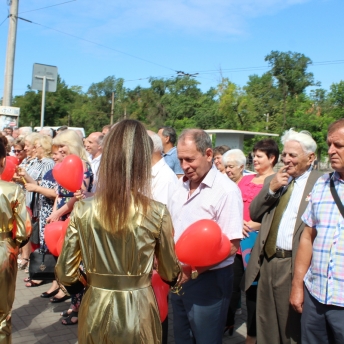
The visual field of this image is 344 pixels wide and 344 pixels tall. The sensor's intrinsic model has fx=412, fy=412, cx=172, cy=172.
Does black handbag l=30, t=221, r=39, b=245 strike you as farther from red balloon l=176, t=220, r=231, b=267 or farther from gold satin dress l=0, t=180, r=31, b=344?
red balloon l=176, t=220, r=231, b=267

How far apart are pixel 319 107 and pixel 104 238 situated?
121ft

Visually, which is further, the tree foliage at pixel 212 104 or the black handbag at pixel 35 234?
the tree foliage at pixel 212 104

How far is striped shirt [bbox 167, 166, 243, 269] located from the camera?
2.87 meters

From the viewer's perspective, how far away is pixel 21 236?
317cm

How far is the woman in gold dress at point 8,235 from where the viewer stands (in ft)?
9.86

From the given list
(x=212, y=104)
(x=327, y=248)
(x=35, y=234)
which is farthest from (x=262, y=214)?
(x=212, y=104)

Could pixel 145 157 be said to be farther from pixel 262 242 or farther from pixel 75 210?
pixel 262 242

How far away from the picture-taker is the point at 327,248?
2.63 m

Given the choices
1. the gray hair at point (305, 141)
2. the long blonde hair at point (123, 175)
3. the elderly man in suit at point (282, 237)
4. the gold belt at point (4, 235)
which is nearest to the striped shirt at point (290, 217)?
the elderly man in suit at point (282, 237)

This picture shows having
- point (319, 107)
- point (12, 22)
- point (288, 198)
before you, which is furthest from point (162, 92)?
point (288, 198)

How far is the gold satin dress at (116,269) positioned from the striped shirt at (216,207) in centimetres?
79

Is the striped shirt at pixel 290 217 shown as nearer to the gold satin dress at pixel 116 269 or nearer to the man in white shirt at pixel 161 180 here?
the man in white shirt at pixel 161 180

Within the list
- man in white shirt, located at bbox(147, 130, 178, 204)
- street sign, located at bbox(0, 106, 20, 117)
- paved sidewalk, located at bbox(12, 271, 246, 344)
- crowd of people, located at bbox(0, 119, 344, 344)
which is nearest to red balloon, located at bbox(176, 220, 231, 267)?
crowd of people, located at bbox(0, 119, 344, 344)

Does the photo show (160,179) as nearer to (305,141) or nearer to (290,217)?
(290,217)
